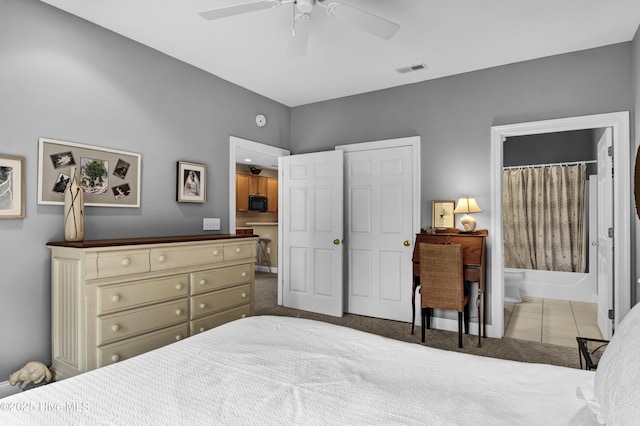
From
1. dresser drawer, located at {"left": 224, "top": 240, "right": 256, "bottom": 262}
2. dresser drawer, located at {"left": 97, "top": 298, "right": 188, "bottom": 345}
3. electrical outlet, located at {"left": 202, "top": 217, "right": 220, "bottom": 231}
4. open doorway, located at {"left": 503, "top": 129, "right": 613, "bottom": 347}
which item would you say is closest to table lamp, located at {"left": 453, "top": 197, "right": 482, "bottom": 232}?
open doorway, located at {"left": 503, "top": 129, "right": 613, "bottom": 347}

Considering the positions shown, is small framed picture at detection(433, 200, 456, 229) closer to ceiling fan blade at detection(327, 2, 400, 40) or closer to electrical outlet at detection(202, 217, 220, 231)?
ceiling fan blade at detection(327, 2, 400, 40)

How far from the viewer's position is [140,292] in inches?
97.2

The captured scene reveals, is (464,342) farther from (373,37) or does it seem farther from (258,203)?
(258,203)

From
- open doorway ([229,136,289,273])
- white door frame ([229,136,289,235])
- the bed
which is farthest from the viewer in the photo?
open doorway ([229,136,289,273])

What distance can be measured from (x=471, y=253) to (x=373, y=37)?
210 cm

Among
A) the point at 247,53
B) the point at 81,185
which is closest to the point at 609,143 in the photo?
the point at 247,53

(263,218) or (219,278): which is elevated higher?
(263,218)

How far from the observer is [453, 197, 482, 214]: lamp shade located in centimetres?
347

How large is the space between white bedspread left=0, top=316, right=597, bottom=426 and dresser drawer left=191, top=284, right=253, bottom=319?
1.43 m

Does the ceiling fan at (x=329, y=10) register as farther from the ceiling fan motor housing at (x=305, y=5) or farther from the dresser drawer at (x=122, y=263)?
the dresser drawer at (x=122, y=263)

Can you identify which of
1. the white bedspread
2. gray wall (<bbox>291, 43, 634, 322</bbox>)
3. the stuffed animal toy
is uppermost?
gray wall (<bbox>291, 43, 634, 322</bbox>)

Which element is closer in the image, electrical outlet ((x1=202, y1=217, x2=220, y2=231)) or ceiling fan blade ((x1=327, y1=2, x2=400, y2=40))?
ceiling fan blade ((x1=327, y1=2, x2=400, y2=40))

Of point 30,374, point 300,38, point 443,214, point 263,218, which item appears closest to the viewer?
point 30,374

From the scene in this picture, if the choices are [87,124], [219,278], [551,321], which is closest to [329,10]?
[87,124]
